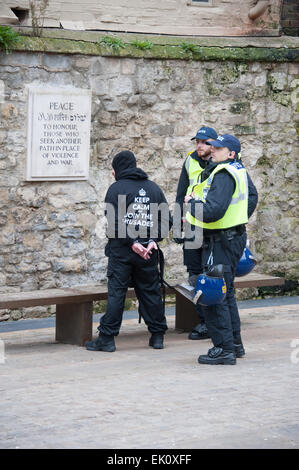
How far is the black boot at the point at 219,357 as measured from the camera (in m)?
7.81

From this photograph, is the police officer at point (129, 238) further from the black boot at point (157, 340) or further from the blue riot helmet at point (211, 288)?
the blue riot helmet at point (211, 288)

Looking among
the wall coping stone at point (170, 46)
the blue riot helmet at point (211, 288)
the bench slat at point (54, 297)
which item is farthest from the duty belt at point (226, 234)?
the wall coping stone at point (170, 46)

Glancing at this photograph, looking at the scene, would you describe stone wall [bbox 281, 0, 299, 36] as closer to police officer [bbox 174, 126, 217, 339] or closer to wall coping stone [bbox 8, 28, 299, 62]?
wall coping stone [bbox 8, 28, 299, 62]

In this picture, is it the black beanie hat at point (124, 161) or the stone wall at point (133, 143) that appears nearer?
the black beanie hat at point (124, 161)

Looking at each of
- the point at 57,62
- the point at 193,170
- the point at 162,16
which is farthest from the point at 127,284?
the point at 162,16

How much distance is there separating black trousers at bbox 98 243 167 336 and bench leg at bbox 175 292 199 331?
3.24 feet

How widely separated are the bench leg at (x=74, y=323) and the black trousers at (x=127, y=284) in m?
0.35

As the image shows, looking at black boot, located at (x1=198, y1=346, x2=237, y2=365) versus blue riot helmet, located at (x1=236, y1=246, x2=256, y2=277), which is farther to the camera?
blue riot helmet, located at (x1=236, y1=246, x2=256, y2=277)

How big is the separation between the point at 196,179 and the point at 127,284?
122cm

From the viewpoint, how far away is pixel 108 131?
10242mm

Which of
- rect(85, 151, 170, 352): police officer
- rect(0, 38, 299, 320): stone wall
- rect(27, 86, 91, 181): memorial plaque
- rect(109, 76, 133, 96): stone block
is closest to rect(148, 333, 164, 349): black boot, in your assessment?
rect(85, 151, 170, 352): police officer

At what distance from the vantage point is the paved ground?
5.70m

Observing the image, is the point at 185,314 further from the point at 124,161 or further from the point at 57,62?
the point at 57,62
